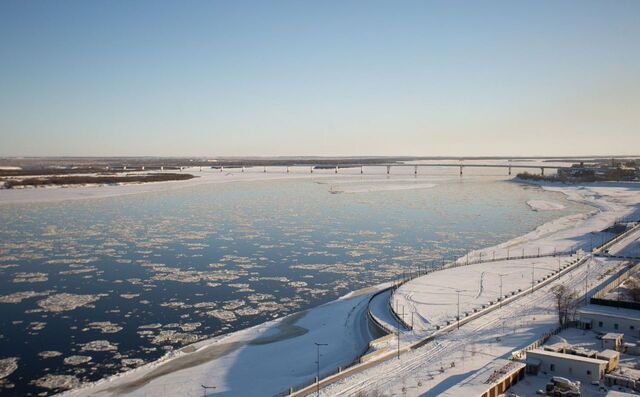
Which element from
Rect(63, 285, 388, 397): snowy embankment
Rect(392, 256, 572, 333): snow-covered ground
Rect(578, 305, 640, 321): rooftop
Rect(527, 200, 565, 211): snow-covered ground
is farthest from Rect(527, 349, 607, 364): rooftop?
Rect(527, 200, 565, 211): snow-covered ground

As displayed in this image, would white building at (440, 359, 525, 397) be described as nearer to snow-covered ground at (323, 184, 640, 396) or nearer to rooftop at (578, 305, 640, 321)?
snow-covered ground at (323, 184, 640, 396)

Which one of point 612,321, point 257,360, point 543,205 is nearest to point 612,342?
point 612,321

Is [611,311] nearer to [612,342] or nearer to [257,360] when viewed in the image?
[612,342]

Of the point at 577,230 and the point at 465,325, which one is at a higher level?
the point at 577,230

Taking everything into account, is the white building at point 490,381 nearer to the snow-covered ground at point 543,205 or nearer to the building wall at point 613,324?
the building wall at point 613,324

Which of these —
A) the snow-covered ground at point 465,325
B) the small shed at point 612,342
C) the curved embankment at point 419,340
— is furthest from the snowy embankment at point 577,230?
the small shed at point 612,342

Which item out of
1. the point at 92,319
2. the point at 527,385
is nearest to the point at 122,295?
the point at 92,319

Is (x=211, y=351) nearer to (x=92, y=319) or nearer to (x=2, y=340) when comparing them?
(x=92, y=319)
